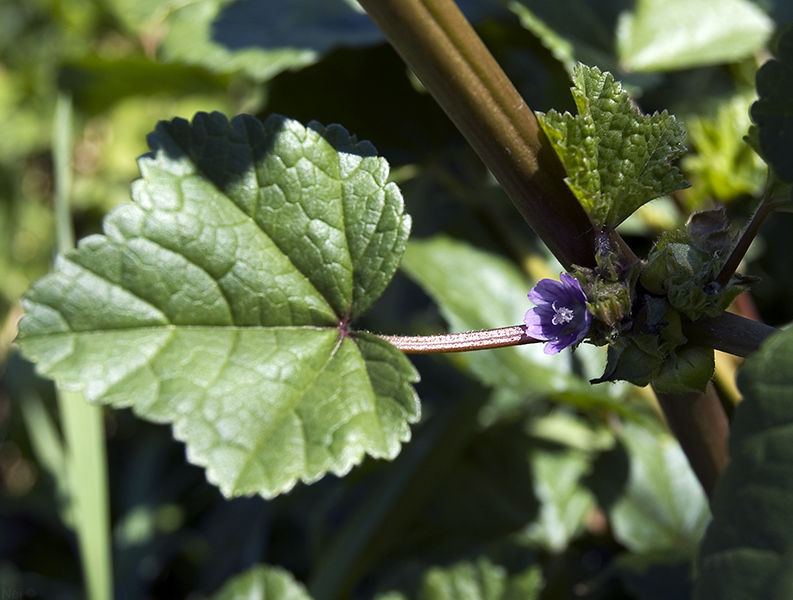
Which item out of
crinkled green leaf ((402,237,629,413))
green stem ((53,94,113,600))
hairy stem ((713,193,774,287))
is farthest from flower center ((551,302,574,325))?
A: green stem ((53,94,113,600))

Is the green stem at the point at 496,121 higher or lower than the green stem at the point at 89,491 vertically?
higher

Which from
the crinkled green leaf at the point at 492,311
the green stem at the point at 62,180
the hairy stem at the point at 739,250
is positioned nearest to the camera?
the hairy stem at the point at 739,250

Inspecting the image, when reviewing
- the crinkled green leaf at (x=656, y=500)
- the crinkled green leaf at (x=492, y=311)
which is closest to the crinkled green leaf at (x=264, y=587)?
the crinkled green leaf at (x=492, y=311)

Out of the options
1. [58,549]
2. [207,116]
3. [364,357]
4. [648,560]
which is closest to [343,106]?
[207,116]

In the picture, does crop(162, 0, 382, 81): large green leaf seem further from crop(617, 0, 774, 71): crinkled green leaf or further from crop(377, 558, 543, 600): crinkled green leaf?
crop(377, 558, 543, 600): crinkled green leaf

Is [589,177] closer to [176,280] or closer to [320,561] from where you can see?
[176,280]

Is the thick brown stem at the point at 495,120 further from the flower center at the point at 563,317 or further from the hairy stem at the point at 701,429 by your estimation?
A: the hairy stem at the point at 701,429
